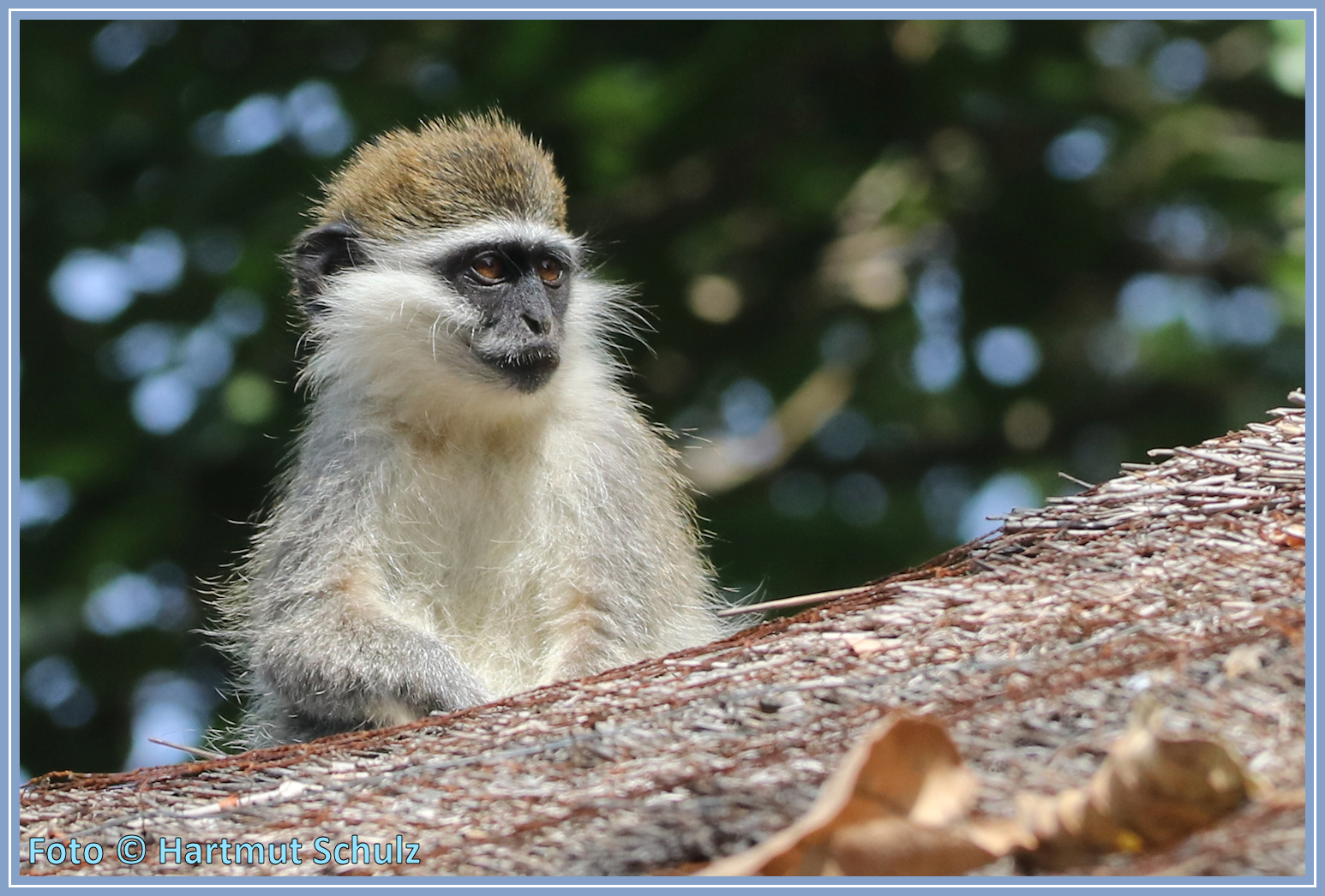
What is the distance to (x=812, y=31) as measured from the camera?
8.84 m

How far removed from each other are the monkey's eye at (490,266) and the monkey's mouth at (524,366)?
495 millimetres

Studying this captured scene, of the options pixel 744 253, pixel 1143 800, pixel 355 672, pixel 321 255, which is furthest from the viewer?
pixel 744 253

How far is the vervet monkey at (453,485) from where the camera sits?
4887mm

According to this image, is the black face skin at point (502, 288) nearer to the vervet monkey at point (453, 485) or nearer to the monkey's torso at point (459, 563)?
the vervet monkey at point (453, 485)

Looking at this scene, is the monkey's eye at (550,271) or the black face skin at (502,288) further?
the monkey's eye at (550,271)

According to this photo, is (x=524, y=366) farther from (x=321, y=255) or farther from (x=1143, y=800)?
(x=1143, y=800)

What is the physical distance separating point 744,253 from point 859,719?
7.77 meters

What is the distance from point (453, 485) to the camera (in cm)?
527

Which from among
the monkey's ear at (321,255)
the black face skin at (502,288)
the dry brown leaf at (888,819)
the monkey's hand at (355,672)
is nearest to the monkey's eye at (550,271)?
the black face skin at (502,288)

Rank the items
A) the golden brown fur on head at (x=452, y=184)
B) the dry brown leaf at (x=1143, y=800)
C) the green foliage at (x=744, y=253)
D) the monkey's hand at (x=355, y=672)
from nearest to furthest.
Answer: the dry brown leaf at (x=1143, y=800), the monkey's hand at (x=355, y=672), the golden brown fur on head at (x=452, y=184), the green foliage at (x=744, y=253)

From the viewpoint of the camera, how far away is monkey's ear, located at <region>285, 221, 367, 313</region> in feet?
20.0

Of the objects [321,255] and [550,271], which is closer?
[550,271]

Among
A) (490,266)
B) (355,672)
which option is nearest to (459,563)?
(355,672)
